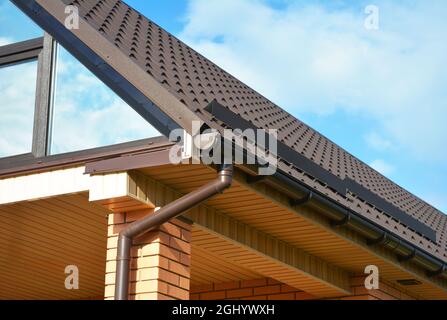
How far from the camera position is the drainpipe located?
6500 mm


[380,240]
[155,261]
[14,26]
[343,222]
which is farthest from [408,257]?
[14,26]

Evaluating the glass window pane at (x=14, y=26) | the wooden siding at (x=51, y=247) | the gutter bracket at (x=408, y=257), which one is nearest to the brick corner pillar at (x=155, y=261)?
the wooden siding at (x=51, y=247)

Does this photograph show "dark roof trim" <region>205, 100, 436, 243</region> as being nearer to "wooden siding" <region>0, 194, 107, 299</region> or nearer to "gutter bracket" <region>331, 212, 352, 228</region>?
"gutter bracket" <region>331, 212, 352, 228</region>

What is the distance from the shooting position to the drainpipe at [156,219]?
6500mm

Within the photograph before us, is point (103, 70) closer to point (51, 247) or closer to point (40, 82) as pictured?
point (40, 82)

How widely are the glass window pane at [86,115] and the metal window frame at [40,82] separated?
83mm

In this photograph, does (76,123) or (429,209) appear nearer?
(76,123)

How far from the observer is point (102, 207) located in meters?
7.44

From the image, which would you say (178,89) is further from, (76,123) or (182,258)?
(182,258)

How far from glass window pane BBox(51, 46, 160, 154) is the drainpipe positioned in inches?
23.8

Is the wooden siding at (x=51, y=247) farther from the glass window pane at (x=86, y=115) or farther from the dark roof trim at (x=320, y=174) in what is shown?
the dark roof trim at (x=320, y=174)

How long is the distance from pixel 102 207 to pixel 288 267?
233cm
